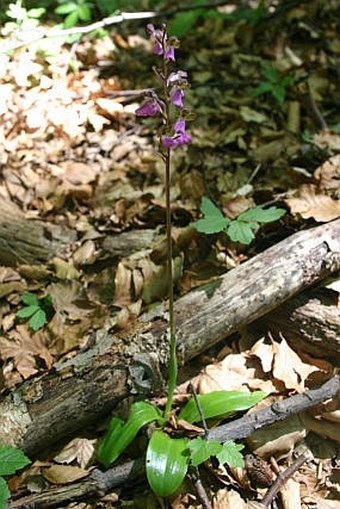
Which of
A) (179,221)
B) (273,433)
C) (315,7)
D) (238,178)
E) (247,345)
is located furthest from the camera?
(315,7)

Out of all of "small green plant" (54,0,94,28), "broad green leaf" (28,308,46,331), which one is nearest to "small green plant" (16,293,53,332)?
"broad green leaf" (28,308,46,331)

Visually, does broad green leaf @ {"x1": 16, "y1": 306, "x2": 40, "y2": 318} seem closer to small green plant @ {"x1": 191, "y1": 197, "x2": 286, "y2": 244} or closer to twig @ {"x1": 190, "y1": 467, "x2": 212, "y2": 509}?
small green plant @ {"x1": 191, "y1": 197, "x2": 286, "y2": 244}

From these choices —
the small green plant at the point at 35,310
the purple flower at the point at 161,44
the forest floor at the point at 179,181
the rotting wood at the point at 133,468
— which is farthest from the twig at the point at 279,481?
the purple flower at the point at 161,44

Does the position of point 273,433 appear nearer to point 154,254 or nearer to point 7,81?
point 154,254

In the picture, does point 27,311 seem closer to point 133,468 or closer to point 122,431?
point 122,431

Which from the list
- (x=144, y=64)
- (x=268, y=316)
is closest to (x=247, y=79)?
(x=144, y=64)

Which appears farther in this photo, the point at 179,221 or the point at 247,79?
the point at 247,79
